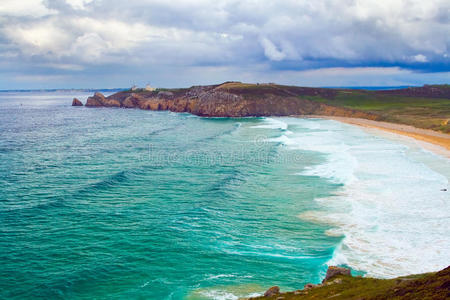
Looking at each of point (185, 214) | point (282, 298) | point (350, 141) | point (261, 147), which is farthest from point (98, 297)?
point (350, 141)

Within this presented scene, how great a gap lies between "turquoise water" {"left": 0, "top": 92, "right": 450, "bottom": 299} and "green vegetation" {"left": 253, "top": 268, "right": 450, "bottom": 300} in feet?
12.0

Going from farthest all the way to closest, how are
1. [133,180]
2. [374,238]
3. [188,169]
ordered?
1. [188,169]
2. [133,180]
3. [374,238]

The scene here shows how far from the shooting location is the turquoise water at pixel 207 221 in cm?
2227

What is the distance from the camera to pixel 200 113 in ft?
503

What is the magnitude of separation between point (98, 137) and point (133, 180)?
40586mm

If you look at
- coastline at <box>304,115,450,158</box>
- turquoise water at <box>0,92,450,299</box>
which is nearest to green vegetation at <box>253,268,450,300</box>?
turquoise water at <box>0,92,450,299</box>

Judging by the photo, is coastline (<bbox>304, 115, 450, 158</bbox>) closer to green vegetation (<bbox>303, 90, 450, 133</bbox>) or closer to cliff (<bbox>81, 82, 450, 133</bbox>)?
green vegetation (<bbox>303, 90, 450, 133</bbox>)

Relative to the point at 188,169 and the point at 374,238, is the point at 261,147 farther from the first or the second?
the point at 374,238

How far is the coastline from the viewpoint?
64800 mm

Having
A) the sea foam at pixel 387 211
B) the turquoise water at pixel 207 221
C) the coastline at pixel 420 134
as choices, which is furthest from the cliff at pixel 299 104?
the turquoise water at pixel 207 221

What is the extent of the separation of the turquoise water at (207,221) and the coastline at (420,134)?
7024mm

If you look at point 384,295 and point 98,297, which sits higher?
point 384,295

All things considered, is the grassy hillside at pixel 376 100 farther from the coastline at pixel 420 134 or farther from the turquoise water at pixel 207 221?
the turquoise water at pixel 207 221

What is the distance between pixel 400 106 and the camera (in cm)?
14788
